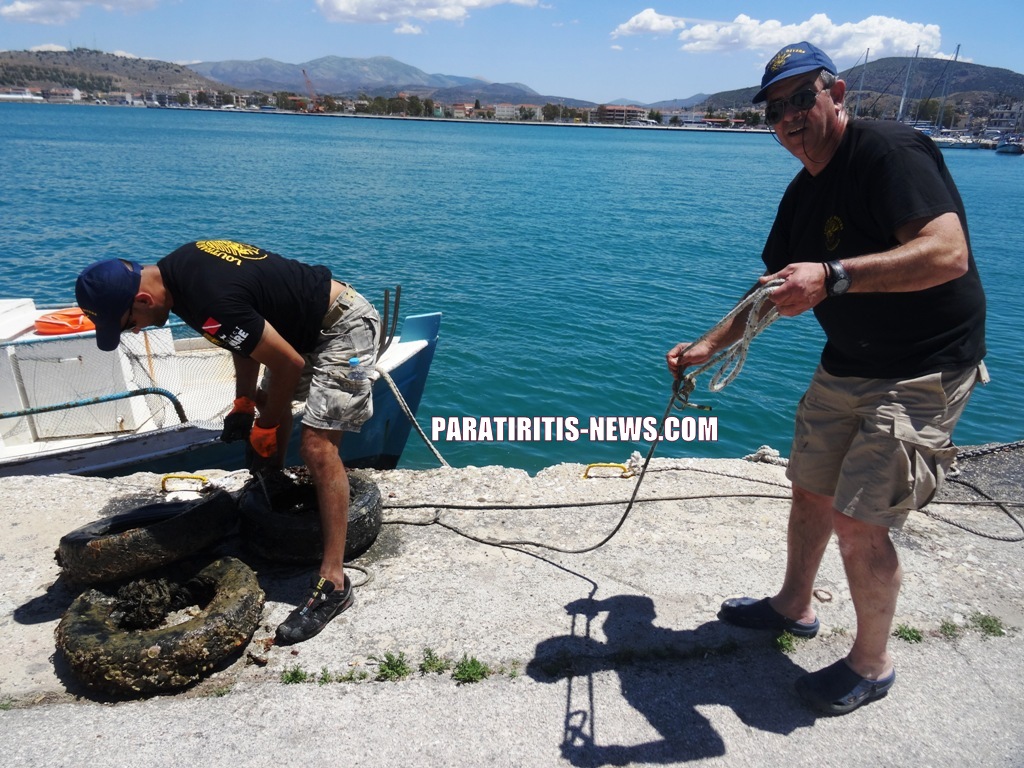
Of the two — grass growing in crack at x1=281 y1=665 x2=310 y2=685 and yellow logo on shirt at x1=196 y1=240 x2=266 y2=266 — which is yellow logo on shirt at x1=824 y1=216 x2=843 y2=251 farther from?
grass growing in crack at x1=281 y1=665 x2=310 y2=685

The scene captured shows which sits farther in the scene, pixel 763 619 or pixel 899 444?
pixel 763 619

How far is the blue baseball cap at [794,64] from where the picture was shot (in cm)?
284

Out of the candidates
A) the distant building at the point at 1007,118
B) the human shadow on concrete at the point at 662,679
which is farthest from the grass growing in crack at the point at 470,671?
the distant building at the point at 1007,118

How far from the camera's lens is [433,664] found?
3361 mm

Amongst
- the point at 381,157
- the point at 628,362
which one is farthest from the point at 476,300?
the point at 381,157

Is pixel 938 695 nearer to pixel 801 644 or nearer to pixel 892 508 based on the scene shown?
pixel 801 644

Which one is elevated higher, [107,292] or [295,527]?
[107,292]

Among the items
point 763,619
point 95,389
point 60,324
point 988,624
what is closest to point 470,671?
point 763,619

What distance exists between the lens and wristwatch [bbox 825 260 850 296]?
2549 mm

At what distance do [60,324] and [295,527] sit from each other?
196 inches

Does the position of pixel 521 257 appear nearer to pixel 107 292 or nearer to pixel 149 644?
pixel 107 292

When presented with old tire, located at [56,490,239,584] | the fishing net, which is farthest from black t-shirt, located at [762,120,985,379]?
the fishing net

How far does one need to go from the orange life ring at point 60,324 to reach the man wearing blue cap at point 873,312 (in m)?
7.14

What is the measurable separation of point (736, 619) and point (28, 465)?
275 inches
